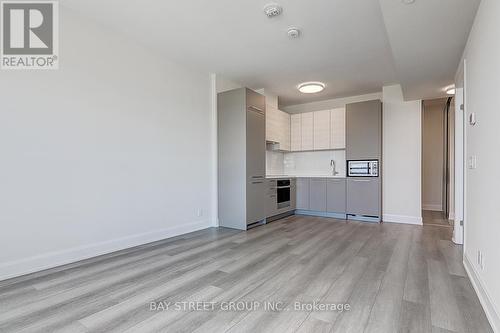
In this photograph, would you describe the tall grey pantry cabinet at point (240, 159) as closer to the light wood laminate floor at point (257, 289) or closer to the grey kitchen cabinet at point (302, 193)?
the light wood laminate floor at point (257, 289)

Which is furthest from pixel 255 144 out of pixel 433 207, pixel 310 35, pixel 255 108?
pixel 433 207

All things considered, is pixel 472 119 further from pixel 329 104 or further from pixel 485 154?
pixel 329 104

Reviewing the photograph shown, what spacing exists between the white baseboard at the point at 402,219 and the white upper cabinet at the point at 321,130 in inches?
74.0

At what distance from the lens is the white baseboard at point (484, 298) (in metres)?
1.62

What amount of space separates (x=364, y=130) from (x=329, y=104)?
1.37 metres

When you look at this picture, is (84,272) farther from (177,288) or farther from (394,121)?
(394,121)

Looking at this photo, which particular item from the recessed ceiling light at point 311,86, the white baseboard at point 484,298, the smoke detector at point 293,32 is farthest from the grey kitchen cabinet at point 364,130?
the white baseboard at point 484,298

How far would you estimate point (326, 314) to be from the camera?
1787 mm

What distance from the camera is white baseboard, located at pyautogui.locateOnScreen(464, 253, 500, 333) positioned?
1621mm

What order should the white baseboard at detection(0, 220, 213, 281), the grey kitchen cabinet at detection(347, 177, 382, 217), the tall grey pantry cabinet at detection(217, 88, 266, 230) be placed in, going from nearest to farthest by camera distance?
the white baseboard at detection(0, 220, 213, 281)
the tall grey pantry cabinet at detection(217, 88, 266, 230)
the grey kitchen cabinet at detection(347, 177, 382, 217)

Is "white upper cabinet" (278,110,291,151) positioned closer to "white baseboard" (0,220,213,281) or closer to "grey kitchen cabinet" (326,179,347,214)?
"grey kitchen cabinet" (326,179,347,214)

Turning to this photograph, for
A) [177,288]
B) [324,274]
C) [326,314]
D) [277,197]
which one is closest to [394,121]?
[277,197]

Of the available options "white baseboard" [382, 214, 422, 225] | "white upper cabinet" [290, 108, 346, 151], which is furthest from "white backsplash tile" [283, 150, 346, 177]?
"white baseboard" [382, 214, 422, 225]

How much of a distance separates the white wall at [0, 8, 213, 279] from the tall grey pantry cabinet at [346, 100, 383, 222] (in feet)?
10.4
